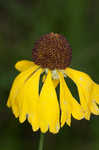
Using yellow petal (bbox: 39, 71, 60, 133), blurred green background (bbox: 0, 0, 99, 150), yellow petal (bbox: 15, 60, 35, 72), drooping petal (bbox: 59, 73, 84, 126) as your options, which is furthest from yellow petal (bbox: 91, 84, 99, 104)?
blurred green background (bbox: 0, 0, 99, 150)

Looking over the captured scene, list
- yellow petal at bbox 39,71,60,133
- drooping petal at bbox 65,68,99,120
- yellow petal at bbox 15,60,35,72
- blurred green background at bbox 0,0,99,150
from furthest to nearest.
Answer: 1. blurred green background at bbox 0,0,99,150
2. yellow petal at bbox 15,60,35,72
3. drooping petal at bbox 65,68,99,120
4. yellow petal at bbox 39,71,60,133

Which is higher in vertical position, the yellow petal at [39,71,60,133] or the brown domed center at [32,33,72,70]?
the brown domed center at [32,33,72,70]

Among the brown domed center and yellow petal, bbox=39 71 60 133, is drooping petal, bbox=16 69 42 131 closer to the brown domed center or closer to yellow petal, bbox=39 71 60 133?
yellow petal, bbox=39 71 60 133

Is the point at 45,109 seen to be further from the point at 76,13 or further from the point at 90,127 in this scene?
the point at 76,13

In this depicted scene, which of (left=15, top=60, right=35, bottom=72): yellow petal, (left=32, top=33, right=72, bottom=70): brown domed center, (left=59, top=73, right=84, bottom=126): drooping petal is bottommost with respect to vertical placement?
(left=59, top=73, right=84, bottom=126): drooping petal

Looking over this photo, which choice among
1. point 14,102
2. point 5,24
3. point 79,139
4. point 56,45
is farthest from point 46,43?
point 5,24

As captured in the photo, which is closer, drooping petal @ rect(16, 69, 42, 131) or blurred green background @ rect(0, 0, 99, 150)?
drooping petal @ rect(16, 69, 42, 131)

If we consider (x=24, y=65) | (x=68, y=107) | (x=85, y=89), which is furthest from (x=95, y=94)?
(x=24, y=65)

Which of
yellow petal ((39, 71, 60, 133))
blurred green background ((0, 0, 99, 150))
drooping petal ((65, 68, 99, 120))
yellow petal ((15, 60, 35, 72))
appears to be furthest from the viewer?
blurred green background ((0, 0, 99, 150))

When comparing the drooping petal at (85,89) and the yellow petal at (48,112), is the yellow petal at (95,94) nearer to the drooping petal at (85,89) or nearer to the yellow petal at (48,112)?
the drooping petal at (85,89)
